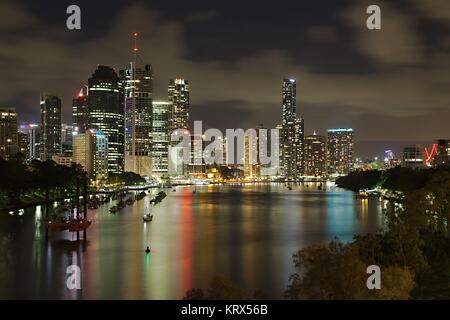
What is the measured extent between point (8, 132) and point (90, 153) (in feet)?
50.1

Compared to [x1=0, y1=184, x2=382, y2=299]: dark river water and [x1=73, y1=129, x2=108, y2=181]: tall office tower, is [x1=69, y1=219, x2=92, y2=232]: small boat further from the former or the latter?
[x1=73, y1=129, x2=108, y2=181]: tall office tower

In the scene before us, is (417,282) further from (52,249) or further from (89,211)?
(89,211)

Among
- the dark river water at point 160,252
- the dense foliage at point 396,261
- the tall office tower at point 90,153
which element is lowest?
the dark river water at point 160,252

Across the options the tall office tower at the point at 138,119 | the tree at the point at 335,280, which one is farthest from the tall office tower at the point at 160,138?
the tree at the point at 335,280

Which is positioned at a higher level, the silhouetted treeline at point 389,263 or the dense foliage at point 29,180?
the dense foliage at point 29,180

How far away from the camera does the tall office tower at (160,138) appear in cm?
13112

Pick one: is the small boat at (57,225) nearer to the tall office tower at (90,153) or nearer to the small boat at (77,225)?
the small boat at (77,225)

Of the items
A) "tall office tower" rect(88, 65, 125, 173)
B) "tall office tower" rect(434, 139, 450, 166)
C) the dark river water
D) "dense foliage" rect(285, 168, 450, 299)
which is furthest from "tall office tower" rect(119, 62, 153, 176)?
"dense foliage" rect(285, 168, 450, 299)

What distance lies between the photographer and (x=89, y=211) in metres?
40.5

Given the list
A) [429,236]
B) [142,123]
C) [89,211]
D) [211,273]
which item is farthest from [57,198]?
[142,123]

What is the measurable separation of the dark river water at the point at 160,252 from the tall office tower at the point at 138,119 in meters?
88.8

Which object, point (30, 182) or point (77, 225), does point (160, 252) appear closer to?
point (77, 225)

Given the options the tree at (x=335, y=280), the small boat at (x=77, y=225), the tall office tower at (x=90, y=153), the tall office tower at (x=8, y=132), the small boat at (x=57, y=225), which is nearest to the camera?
the tree at (x=335, y=280)
